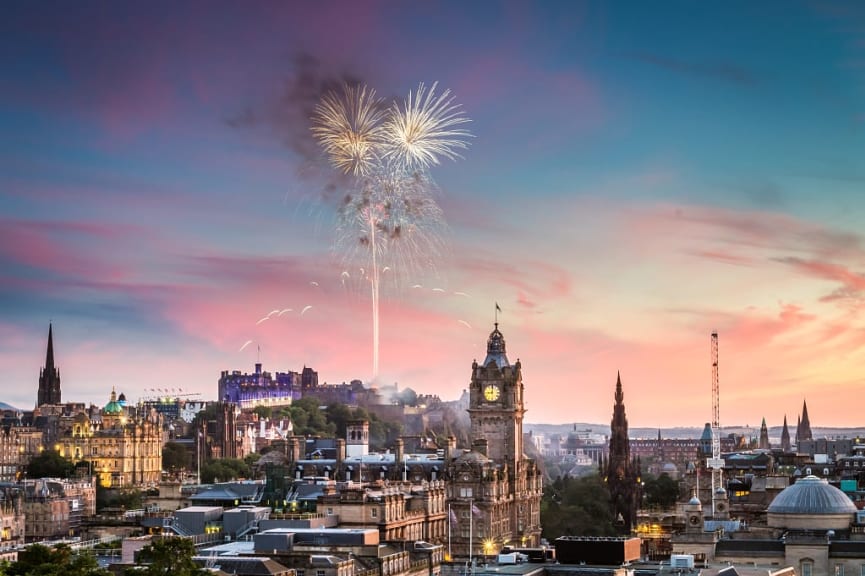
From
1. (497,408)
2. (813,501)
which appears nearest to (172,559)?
(813,501)

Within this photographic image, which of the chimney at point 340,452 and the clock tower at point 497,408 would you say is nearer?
the chimney at point 340,452

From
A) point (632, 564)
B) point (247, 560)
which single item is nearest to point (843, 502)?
point (632, 564)

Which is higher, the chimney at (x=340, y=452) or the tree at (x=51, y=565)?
the chimney at (x=340, y=452)

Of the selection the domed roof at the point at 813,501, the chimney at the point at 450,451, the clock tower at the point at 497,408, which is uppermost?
the clock tower at the point at 497,408

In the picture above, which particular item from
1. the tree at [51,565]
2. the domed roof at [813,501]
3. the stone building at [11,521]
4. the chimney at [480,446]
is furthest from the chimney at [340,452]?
the tree at [51,565]

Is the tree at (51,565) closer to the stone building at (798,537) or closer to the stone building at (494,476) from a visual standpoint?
the stone building at (798,537)

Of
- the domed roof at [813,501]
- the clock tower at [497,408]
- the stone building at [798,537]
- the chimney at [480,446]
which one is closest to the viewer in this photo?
the stone building at [798,537]

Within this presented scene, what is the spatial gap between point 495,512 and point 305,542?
197 feet

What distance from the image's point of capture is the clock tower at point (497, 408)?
196 meters

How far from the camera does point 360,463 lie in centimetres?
18900

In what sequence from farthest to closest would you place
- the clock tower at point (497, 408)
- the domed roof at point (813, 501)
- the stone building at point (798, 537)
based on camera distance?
the clock tower at point (497, 408) < the domed roof at point (813, 501) < the stone building at point (798, 537)

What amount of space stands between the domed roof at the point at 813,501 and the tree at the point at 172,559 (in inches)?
2500

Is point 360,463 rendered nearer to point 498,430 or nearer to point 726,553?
point 498,430

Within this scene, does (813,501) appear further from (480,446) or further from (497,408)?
(497,408)
